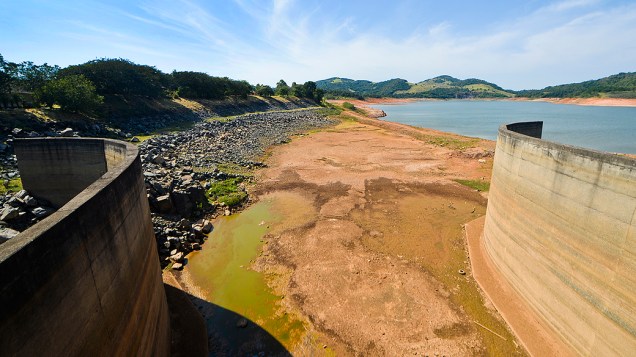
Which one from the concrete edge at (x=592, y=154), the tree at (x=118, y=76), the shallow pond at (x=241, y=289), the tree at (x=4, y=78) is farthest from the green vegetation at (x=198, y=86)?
the concrete edge at (x=592, y=154)

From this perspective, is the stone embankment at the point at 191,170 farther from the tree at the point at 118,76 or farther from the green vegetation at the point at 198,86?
the green vegetation at the point at 198,86

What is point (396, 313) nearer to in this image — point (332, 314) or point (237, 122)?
point (332, 314)

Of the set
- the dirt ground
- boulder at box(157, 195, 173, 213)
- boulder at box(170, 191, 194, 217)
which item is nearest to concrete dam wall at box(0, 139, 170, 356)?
the dirt ground

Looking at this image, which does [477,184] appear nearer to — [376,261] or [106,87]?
[376,261]

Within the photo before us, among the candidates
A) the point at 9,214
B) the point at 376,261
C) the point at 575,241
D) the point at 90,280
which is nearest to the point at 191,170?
the point at 9,214

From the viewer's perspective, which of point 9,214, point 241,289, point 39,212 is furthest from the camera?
point 39,212

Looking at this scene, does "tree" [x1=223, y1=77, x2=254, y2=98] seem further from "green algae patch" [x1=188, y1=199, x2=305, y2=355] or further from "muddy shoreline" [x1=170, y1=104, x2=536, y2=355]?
"green algae patch" [x1=188, y1=199, x2=305, y2=355]

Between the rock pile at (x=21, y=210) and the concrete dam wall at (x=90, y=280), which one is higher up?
the concrete dam wall at (x=90, y=280)

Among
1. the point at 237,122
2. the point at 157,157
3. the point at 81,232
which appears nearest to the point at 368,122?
the point at 237,122
